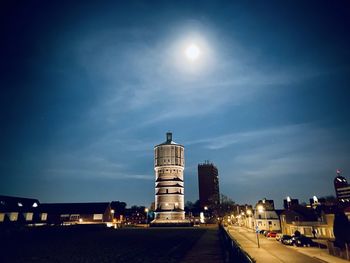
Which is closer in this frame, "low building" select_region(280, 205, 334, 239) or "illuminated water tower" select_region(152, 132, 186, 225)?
"low building" select_region(280, 205, 334, 239)

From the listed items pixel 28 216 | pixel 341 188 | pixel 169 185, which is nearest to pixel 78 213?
pixel 28 216

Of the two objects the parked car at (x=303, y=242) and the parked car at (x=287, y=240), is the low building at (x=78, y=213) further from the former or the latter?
the parked car at (x=303, y=242)

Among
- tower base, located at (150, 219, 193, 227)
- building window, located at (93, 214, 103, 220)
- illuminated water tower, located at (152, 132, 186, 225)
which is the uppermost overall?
illuminated water tower, located at (152, 132, 186, 225)

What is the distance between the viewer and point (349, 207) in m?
42.2

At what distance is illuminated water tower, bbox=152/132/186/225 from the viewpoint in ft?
300

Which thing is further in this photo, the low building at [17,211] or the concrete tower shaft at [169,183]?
the concrete tower shaft at [169,183]

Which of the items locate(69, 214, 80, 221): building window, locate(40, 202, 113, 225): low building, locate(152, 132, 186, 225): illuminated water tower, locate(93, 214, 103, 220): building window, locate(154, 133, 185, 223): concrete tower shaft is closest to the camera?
locate(93, 214, 103, 220): building window

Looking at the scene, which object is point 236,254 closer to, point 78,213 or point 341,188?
point 78,213

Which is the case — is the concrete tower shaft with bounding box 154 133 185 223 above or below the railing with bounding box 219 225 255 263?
above

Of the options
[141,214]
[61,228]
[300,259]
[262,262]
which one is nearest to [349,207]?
[300,259]

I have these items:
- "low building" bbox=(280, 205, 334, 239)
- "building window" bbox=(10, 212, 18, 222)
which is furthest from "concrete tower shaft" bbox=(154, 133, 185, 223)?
"building window" bbox=(10, 212, 18, 222)

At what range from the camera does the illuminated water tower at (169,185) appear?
91.5 metres

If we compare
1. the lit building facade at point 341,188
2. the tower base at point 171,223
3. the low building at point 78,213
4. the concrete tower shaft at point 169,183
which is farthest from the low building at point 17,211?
the lit building facade at point 341,188

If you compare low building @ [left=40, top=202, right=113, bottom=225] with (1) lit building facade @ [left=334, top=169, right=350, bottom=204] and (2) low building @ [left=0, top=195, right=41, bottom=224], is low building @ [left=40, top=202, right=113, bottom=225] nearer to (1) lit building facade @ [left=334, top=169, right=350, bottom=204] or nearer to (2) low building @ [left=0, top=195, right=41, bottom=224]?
(2) low building @ [left=0, top=195, right=41, bottom=224]
